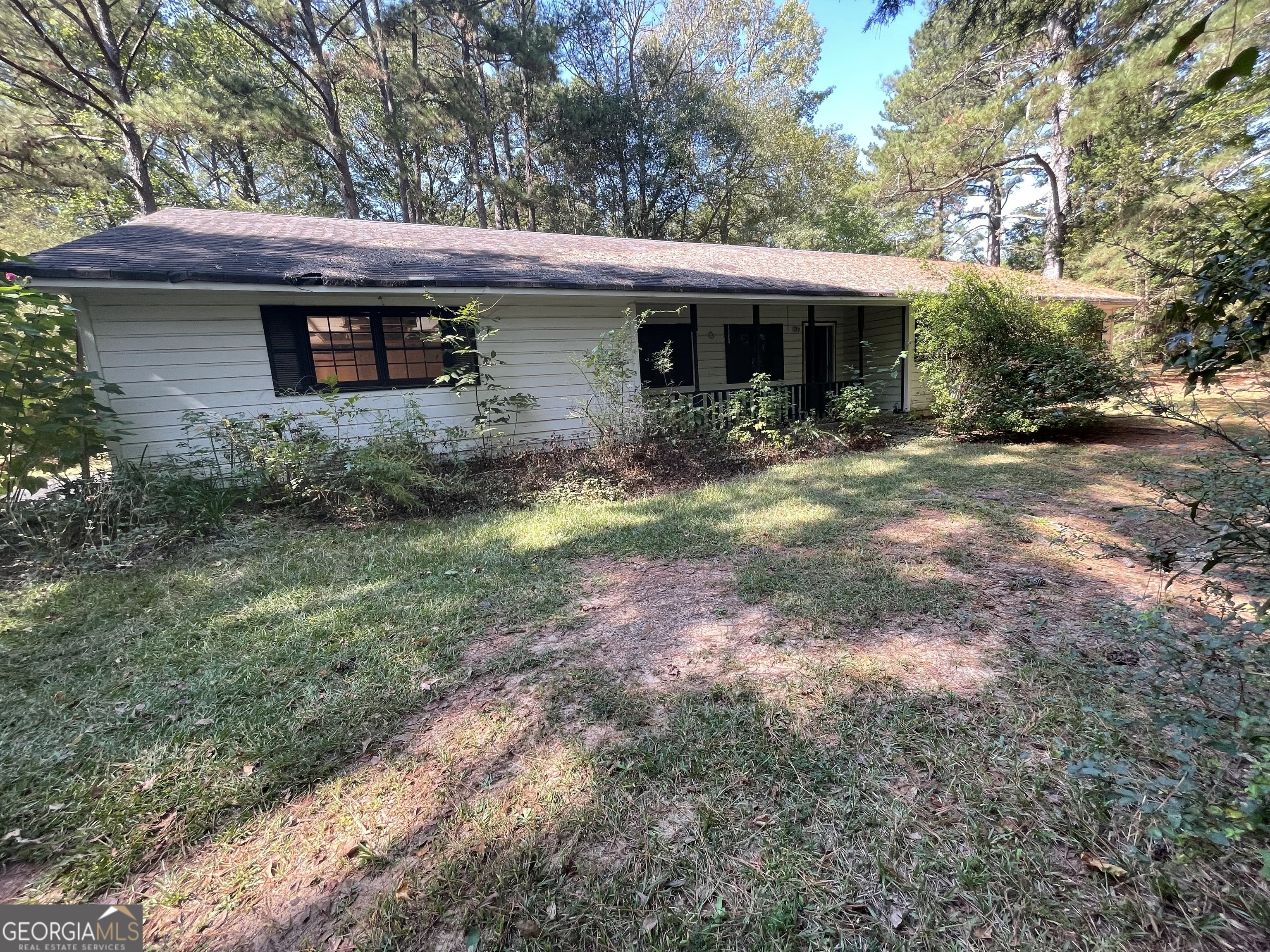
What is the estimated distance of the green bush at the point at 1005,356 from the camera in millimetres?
7699

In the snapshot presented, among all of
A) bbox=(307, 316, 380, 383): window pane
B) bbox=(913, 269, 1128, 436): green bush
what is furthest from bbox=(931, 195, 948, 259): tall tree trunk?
bbox=(307, 316, 380, 383): window pane

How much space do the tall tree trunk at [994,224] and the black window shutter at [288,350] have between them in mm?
25858

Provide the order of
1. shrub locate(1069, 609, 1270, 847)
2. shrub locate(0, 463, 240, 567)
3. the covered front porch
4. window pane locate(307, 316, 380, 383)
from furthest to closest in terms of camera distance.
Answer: the covered front porch, window pane locate(307, 316, 380, 383), shrub locate(0, 463, 240, 567), shrub locate(1069, 609, 1270, 847)

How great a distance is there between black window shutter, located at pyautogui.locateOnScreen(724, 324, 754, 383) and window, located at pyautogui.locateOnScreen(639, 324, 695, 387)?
119 cm

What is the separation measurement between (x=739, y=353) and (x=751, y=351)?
32 cm

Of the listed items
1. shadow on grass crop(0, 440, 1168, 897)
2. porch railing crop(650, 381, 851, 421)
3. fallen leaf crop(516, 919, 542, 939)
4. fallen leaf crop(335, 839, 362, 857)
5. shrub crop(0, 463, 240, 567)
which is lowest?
fallen leaf crop(516, 919, 542, 939)

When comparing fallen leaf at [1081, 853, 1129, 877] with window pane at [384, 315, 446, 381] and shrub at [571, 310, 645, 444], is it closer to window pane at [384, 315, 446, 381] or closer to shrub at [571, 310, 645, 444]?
shrub at [571, 310, 645, 444]

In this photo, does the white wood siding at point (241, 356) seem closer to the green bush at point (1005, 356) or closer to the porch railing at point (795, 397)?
the porch railing at point (795, 397)

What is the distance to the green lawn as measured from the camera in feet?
4.92

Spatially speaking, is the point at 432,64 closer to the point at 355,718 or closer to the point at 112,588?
the point at 112,588

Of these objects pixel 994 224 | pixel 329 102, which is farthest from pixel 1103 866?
pixel 994 224

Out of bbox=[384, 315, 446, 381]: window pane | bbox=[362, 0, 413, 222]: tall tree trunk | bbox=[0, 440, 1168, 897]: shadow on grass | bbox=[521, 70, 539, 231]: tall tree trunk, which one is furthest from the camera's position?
bbox=[521, 70, 539, 231]: tall tree trunk

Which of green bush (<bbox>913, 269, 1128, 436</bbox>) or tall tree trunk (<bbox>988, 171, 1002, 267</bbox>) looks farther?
tall tree trunk (<bbox>988, 171, 1002, 267</bbox>)

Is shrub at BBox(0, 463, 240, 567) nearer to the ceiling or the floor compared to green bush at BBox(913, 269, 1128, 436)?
nearer to the floor
